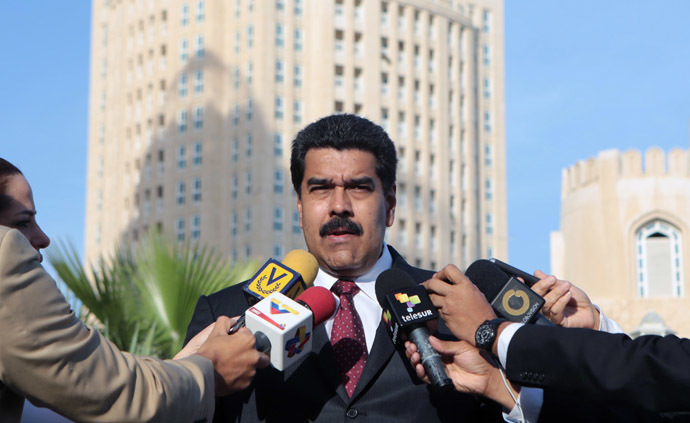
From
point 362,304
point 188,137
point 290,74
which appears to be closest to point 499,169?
point 290,74

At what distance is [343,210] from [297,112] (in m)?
64.2

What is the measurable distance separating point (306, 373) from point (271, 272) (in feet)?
1.51

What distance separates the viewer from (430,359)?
3338 millimetres

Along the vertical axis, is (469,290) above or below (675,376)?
above

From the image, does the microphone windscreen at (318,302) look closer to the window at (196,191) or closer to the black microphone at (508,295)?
the black microphone at (508,295)

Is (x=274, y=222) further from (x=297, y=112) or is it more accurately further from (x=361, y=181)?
(x=361, y=181)

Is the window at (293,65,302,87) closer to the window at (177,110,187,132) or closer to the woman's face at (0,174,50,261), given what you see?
the window at (177,110,187,132)

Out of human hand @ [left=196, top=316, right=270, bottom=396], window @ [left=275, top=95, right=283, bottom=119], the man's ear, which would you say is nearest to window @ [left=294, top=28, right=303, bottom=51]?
window @ [left=275, top=95, right=283, bottom=119]

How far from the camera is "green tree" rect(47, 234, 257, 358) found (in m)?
9.83

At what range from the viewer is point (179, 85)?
6912cm

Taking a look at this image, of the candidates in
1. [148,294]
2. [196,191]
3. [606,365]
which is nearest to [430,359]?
[606,365]

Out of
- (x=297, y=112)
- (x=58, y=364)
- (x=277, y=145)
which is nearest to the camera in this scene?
(x=58, y=364)

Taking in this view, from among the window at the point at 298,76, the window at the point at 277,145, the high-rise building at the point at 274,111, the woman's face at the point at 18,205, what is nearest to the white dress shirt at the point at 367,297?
the woman's face at the point at 18,205

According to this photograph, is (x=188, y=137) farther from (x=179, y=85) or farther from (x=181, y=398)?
(x=181, y=398)
